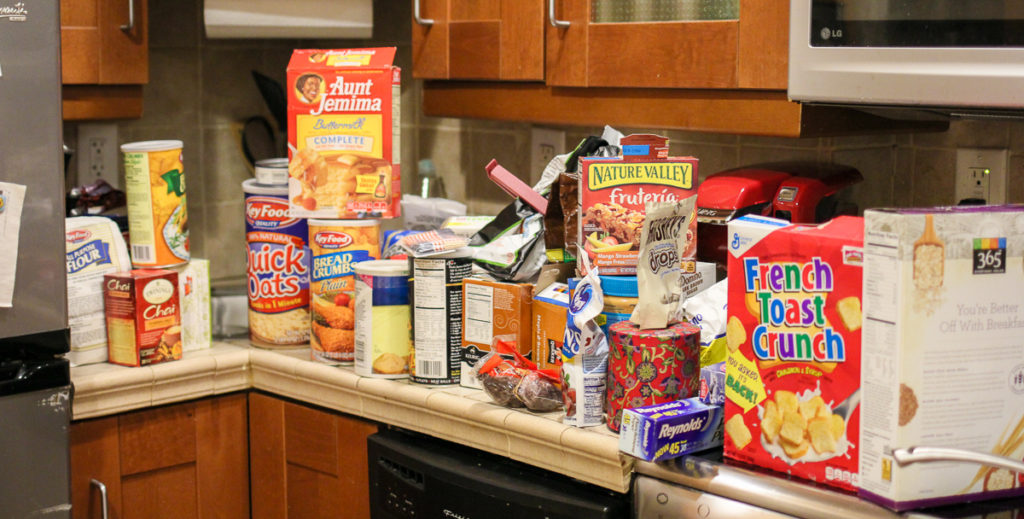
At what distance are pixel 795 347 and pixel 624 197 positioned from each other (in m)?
0.35

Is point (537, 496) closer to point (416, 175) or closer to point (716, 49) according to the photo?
point (716, 49)

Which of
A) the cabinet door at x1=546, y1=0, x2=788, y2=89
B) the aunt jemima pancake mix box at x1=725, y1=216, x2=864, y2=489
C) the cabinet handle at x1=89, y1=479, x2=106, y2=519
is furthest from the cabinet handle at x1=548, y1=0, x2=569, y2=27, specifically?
the cabinet handle at x1=89, y1=479, x2=106, y2=519

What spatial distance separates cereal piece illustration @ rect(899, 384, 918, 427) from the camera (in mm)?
1071

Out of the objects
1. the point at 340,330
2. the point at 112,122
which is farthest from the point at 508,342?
the point at 112,122

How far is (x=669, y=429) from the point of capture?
1253 mm

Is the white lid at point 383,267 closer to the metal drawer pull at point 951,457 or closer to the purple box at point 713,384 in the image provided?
the purple box at point 713,384

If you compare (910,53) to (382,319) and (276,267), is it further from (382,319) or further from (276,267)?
(276,267)

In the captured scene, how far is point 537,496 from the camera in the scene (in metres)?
1.39

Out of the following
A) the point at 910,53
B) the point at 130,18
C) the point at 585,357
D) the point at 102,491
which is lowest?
the point at 102,491

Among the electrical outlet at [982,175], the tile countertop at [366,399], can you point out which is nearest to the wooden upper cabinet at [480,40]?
the tile countertop at [366,399]

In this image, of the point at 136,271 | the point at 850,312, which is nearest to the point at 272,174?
the point at 136,271

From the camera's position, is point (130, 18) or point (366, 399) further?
point (130, 18)

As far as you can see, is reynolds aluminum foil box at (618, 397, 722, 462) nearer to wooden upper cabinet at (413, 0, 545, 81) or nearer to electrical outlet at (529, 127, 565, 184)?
wooden upper cabinet at (413, 0, 545, 81)

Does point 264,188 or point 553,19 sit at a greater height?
point 553,19
